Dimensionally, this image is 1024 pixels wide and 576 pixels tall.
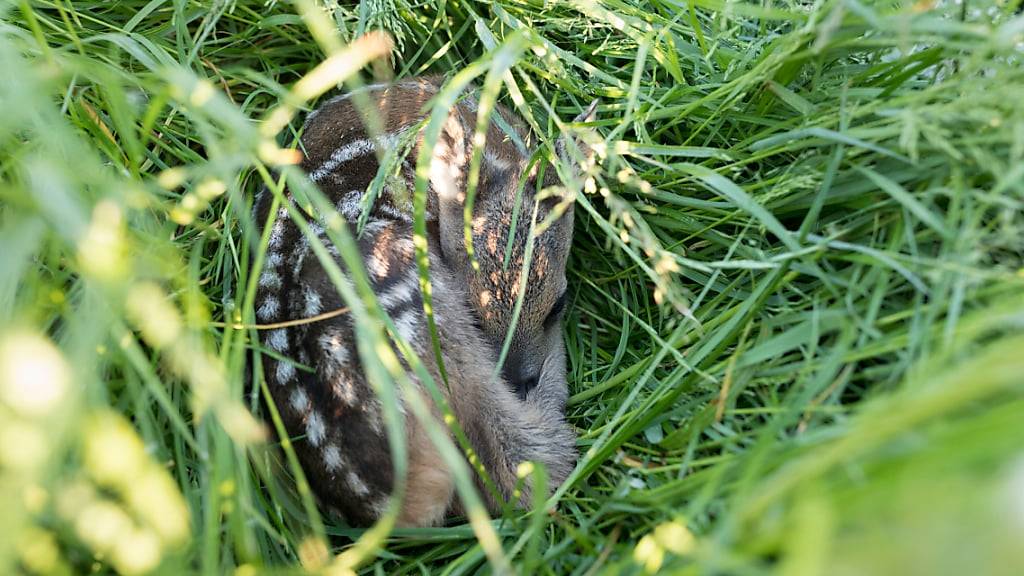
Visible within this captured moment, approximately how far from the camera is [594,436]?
2131 millimetres

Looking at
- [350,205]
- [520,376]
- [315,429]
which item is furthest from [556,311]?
[315,429]

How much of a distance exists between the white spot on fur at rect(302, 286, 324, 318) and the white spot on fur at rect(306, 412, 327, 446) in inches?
10.8

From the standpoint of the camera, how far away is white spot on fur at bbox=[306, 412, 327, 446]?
1960 millimetres

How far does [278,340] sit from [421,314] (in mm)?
396

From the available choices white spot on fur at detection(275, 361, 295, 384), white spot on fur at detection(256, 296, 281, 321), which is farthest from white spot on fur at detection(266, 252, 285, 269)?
white spot on fur at detection(275, 361, 295, 384)

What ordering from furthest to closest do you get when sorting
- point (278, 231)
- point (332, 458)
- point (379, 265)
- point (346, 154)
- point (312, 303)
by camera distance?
point (346, 154), point (278, 231), point (379, 265), point (312, 303), point (332, 458)

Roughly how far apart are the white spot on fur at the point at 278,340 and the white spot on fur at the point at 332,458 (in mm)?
320

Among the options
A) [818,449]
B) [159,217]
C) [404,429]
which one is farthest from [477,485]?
[159,217]

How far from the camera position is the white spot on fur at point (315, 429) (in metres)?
1.96

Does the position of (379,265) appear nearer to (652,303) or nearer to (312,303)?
(312,303)

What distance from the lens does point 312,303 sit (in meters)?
2.09

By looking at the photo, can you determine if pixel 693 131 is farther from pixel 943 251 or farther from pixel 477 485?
pixel 477 485

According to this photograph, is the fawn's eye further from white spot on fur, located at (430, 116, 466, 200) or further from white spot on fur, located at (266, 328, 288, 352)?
white spot on fur, located at (266, 328, 288, 352)

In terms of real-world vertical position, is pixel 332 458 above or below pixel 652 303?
below
